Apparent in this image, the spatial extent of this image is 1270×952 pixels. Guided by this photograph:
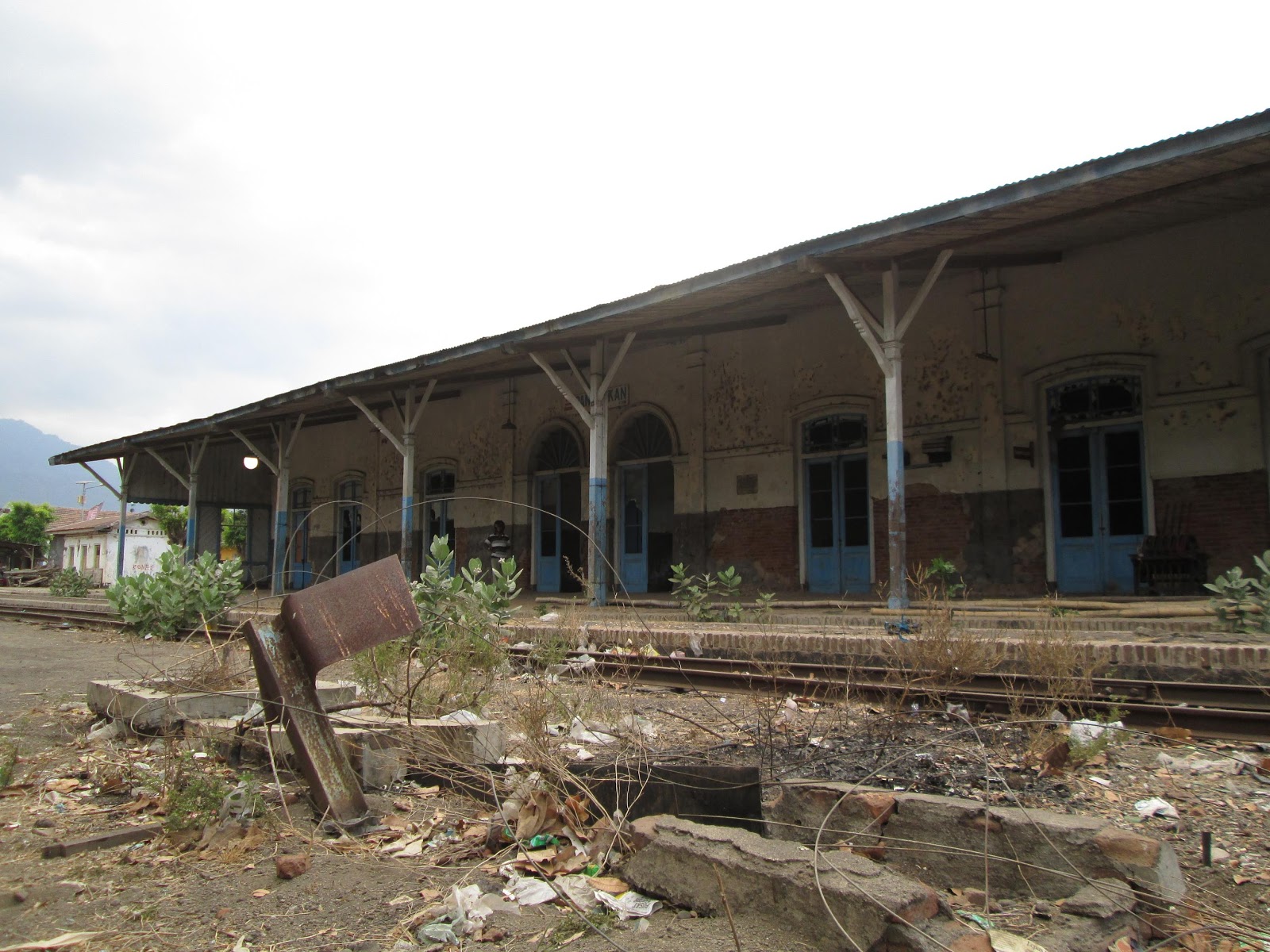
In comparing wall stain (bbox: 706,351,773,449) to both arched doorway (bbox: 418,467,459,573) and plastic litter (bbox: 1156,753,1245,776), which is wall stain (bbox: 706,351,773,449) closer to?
arched doorway (bbox: 418,467,459,573)

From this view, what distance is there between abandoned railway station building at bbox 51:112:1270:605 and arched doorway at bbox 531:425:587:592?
0.05m

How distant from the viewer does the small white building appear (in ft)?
158

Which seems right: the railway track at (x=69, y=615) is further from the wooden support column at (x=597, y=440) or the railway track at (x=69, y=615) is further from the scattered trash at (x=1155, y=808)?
the scattered trash at (x=1155, y=808)

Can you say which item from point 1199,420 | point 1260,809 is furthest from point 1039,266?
point 1260,809

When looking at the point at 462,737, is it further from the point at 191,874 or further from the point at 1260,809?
the point at 1260,809

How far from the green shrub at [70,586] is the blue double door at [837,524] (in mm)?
17881

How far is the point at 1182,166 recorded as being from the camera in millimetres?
6898

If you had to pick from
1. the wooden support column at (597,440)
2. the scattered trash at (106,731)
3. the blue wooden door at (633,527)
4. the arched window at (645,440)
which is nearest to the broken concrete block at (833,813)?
the scattered trash at (106,731)

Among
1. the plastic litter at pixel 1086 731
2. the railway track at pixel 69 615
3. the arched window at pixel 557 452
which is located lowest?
the railway track at pixel 69 615

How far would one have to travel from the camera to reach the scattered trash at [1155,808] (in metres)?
3.38

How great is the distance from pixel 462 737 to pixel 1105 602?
249 inches

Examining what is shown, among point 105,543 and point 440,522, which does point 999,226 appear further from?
point 105,543

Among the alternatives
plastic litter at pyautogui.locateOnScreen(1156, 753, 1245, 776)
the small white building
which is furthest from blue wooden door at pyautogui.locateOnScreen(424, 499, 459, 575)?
the small white building

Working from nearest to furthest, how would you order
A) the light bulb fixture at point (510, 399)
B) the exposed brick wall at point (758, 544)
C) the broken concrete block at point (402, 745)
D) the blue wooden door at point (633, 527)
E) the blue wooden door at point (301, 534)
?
the broken concrete block at point (402, 745) → the exposed brick wall at point (758, 544) → the blue wooden door at point (633, 527) → the light bulb fixture at point (510, 399) → the blue wooden door at point (301, 534)
